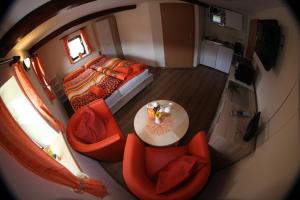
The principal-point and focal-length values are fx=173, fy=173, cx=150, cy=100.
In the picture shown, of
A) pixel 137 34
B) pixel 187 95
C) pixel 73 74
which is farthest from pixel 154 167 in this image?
pixel 137 34

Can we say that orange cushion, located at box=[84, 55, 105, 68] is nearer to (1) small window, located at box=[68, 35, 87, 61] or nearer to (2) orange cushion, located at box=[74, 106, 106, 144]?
(1) small window, located at box=[68, 35, 87, 61]

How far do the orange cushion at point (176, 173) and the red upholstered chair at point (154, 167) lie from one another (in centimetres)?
7

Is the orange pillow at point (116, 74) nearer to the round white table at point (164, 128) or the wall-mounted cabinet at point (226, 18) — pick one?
the round white table at point (164, 128)

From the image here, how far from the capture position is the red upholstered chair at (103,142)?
9.16 ft

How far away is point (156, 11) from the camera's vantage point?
4941 mm

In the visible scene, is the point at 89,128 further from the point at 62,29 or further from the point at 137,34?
the point at 137,34

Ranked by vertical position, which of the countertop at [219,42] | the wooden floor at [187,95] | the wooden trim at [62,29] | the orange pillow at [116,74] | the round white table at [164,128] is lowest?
the wooden floor at [187,95]

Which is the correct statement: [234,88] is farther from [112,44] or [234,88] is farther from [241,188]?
[112,44]

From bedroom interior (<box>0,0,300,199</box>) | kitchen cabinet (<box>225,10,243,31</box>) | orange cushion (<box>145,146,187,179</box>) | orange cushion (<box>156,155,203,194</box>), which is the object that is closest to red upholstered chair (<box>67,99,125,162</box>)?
bedroom interior (<box>0,0,300,199</box>)

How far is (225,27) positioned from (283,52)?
11.7 feet

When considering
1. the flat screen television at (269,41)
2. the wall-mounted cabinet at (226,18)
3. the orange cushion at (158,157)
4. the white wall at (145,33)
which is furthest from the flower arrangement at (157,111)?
the wall-mounted cabinet at (226,18)

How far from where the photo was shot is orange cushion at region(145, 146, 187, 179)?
103 inches

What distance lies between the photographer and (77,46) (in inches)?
208

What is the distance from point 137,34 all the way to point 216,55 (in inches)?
100
